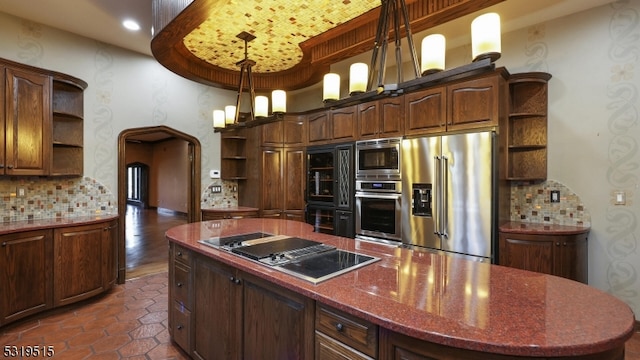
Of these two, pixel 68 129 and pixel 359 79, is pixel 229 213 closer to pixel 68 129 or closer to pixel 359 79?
pixel 68 129

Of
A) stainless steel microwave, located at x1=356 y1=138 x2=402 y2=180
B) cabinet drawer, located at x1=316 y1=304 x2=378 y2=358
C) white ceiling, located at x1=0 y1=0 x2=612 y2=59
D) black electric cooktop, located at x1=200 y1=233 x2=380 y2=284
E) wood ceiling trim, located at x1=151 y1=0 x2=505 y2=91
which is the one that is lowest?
cabinet drawer, located at x1=316 y1=304 x2=378 y2=358

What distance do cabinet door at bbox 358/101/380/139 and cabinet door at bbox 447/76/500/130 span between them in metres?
0.90

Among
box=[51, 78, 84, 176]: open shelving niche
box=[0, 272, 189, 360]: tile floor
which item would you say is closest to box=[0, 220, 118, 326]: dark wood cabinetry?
box=[0, 272, 189, 360]: tile floor

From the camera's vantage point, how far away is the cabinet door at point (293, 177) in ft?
16.1

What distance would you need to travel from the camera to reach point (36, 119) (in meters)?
3.11

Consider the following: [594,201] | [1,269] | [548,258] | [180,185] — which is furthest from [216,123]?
[180,185]

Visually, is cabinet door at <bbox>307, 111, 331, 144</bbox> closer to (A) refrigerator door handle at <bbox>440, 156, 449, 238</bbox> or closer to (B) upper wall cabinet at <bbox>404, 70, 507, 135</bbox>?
(B) upper wall cabinet at <bbox>404, 70, 507, 135</bbox>

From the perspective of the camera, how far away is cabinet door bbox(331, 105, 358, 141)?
4.12m

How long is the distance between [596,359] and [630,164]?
287 cm

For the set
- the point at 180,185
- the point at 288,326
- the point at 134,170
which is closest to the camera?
the point at 288,326

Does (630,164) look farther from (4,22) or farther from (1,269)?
(4,22)

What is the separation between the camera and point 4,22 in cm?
322

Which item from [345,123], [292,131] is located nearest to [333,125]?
[345,123]

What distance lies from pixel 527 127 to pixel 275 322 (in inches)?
130
